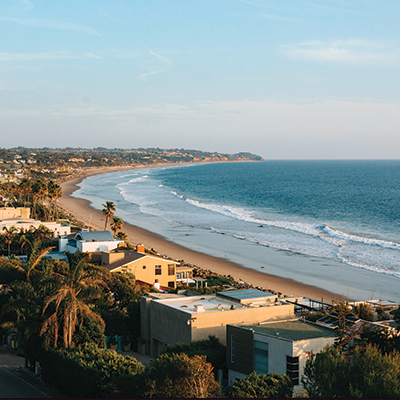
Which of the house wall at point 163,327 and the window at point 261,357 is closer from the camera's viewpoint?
the window at point 261,357

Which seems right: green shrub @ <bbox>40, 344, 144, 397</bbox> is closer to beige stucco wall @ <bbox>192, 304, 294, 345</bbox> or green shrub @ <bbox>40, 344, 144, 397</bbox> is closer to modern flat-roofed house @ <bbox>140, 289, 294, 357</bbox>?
modern flat-roofed house @ <bbox>140, 289, 294, 357</bbox>

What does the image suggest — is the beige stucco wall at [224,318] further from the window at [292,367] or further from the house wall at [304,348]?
the window at [292,367]

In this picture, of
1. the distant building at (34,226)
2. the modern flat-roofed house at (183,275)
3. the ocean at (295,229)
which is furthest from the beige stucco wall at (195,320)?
the distant building at (34,226)

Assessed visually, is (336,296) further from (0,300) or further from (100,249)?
(0,300)

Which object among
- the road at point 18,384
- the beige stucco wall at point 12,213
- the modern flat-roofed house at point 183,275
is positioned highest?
the beige stucco wall at point 12,213

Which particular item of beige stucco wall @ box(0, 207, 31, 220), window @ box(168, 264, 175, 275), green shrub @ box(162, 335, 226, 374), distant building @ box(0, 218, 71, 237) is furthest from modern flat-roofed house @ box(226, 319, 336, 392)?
beige stucco wall @ box(0, 207, 31, 220)

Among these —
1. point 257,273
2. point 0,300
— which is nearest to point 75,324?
point 0,300

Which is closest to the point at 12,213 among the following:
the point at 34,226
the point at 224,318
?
the point at 34,226

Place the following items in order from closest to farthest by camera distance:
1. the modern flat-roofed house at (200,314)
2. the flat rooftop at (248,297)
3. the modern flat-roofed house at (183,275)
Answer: the modern flat-roofed house at (200,314) → the flat rooftop at (248,297) → the modern flat-roofed house at (183,275)
